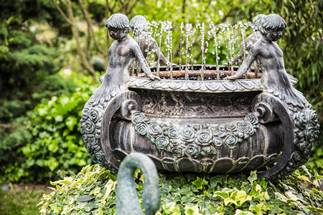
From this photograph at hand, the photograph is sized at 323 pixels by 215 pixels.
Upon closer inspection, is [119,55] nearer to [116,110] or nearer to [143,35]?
[116,110]

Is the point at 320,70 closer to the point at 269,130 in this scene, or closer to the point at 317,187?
the point at 317,187

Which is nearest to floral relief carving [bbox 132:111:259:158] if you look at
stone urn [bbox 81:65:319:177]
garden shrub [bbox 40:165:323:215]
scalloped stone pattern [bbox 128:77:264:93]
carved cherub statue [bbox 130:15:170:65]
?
stone urn [bbox 81:65:319:177]

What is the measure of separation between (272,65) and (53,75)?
404cm

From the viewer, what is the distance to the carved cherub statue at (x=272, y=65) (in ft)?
10.5

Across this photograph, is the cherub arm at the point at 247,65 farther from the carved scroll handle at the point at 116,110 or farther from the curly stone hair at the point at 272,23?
the carved scroll handle at the point at 116,110

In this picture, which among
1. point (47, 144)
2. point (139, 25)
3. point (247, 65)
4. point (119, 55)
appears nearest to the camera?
point (247, 65)

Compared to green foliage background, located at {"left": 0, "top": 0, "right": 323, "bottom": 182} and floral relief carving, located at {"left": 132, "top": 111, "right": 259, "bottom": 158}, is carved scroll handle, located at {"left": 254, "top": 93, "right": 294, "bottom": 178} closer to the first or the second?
floral relief carving, located at {"left": 132, "top": 111, "right": 259, "bottom": 158}

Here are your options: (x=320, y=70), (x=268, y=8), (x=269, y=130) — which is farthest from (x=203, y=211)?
(x=268, y=8)

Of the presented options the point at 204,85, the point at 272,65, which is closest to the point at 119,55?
the point at 204,85

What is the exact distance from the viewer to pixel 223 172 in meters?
3.30

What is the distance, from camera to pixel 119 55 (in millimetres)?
3361

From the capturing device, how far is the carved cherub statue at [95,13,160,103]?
332cm

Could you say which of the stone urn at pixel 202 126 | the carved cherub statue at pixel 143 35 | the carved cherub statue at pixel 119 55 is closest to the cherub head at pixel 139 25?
the carved cherub statue at pixel 143 35

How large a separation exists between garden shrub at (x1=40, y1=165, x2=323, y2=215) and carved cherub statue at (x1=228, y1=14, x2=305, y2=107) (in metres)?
0.56
